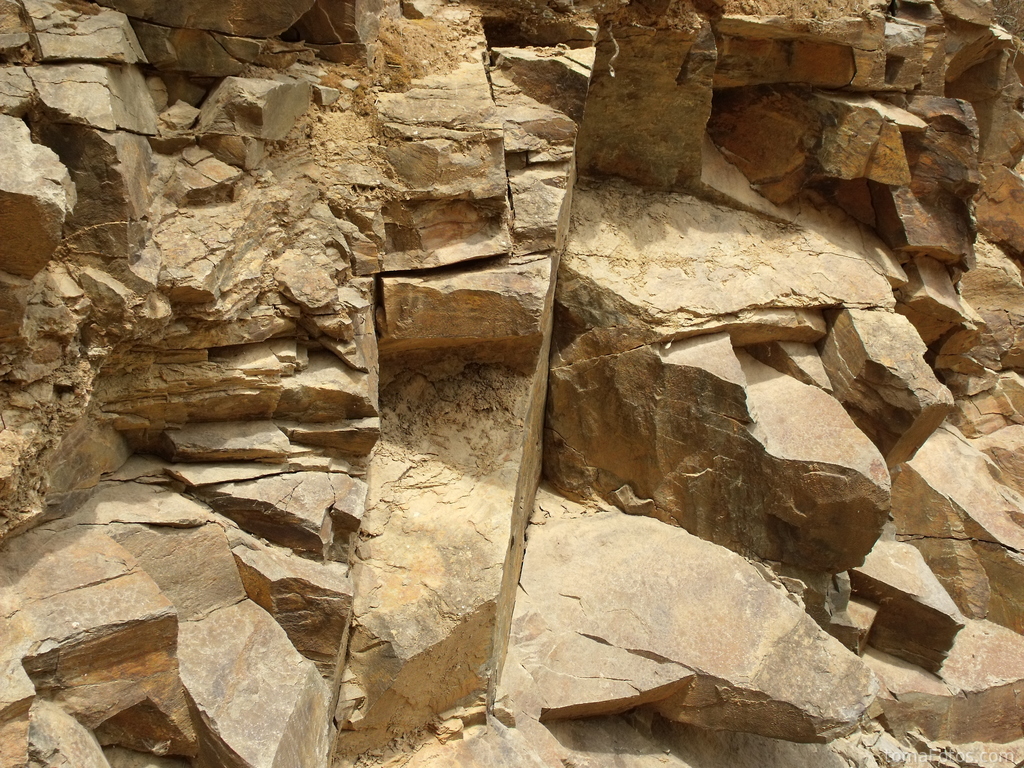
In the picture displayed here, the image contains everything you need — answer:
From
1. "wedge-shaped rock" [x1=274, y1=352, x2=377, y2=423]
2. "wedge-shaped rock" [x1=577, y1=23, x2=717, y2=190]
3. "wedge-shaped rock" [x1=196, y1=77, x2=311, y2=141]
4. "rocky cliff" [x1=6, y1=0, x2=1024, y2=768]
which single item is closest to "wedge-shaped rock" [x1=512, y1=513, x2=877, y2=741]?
"rocky cliff" [x1=6, y1=0, x2=1024, y2=768]

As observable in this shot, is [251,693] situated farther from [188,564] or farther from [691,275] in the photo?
[691,275]

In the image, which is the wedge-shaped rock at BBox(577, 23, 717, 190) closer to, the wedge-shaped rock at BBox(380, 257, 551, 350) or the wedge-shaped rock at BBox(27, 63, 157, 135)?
the wedge-shaped rock at BBox(380, 257, 551, 350)

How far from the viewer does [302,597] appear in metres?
3.69

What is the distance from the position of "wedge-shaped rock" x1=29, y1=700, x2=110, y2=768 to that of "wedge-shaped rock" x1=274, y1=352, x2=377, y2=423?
4.97ft

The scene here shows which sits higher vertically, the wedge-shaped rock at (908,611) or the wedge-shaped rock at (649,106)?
the wedge-shaped rock at (649,106)

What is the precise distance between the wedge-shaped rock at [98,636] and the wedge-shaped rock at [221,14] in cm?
223

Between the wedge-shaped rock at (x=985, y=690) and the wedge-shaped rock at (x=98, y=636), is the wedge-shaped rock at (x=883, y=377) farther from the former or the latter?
the wedge-shaped rock at (x=98, y=636)

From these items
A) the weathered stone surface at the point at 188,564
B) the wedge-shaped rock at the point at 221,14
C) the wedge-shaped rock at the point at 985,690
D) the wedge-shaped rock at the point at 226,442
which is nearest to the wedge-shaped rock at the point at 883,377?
the wedge-shaped rock at the point at 985,690

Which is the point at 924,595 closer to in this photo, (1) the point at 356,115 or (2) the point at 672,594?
(2) the point at 672,594

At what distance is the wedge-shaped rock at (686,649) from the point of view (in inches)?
183

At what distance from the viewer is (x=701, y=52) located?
5.59m

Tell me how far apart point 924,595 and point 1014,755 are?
→ 1.23 m

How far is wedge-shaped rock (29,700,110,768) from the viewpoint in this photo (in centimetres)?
278

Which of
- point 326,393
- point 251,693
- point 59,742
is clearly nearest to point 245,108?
point 326,393
